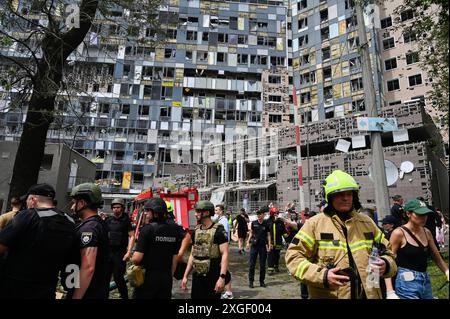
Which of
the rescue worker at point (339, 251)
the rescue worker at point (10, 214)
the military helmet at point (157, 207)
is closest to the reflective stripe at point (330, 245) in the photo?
the rescue worker at point (339, 251)

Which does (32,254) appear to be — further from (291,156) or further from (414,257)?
(291,156)

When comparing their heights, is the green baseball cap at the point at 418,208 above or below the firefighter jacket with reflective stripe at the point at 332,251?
above

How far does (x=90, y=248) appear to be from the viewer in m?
2.91

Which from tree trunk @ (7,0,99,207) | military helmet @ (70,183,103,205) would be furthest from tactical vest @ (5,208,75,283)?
tree trunk @ (7,0,99,207)

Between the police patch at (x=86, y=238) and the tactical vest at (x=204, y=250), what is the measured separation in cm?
193

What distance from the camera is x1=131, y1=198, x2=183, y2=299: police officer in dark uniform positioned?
3.87 meters

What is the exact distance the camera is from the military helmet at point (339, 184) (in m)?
2.49

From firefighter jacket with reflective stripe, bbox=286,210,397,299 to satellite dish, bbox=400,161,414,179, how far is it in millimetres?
21878

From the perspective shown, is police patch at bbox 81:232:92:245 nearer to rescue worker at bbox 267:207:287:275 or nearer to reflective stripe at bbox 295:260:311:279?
reflective stripe at bbox 295:260:311:279

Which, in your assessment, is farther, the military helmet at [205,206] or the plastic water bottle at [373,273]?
the military helmet at [205,206]

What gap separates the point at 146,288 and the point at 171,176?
4002cm

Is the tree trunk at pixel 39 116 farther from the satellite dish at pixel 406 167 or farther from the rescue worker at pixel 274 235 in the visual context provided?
the satellite dish at pixel 406 167

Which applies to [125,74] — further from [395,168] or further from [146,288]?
[146,288]

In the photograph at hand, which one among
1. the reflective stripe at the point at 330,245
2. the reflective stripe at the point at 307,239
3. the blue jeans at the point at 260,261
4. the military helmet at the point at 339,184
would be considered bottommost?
the blue jeans at the point at 260,261
